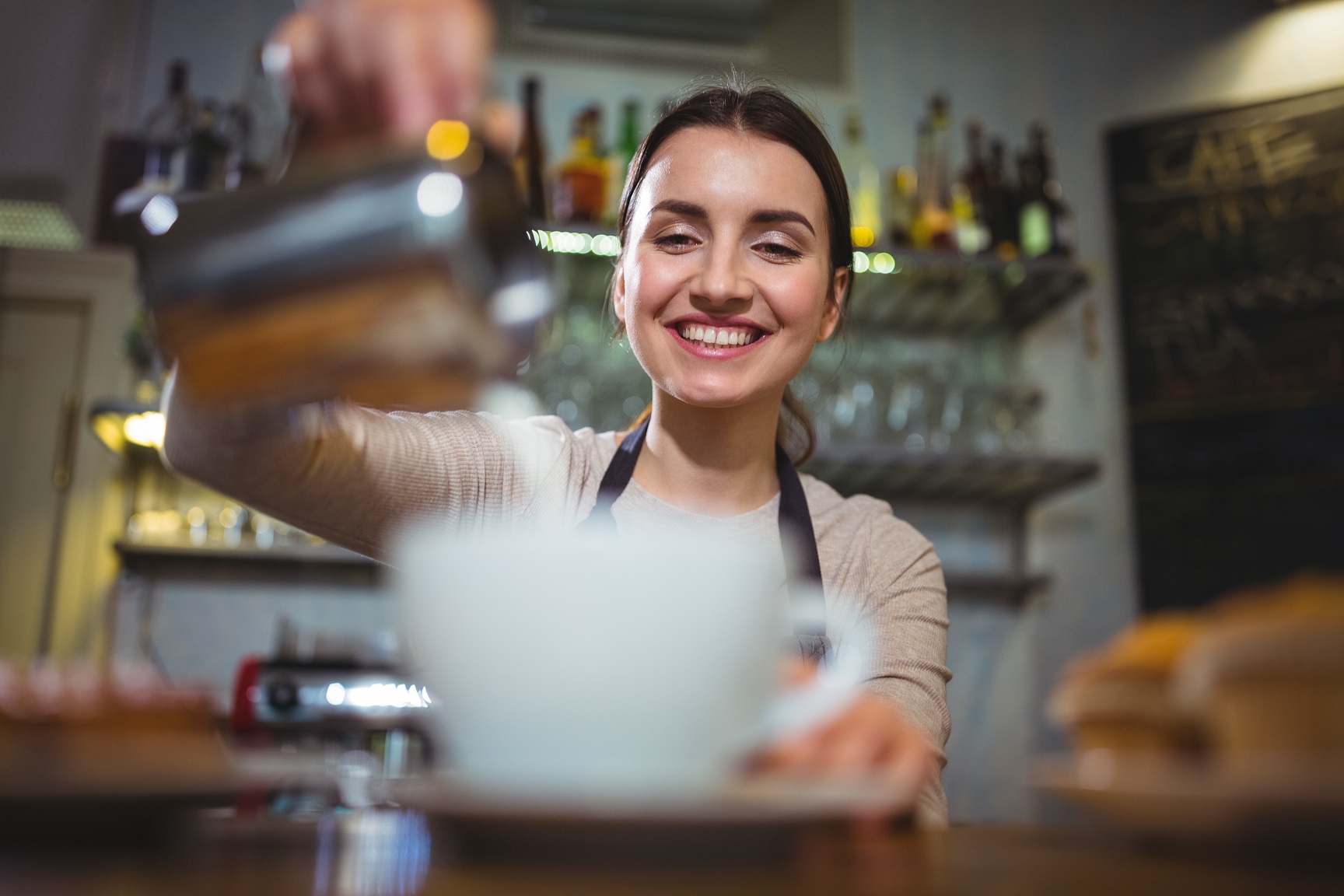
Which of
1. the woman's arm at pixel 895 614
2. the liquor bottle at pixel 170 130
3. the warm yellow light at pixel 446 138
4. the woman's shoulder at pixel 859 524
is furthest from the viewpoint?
the liquor bottle at pixel 170 130

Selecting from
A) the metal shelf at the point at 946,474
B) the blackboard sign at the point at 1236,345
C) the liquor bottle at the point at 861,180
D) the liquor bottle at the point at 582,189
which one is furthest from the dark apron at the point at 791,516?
the blackboard sign at the point at 1236,345

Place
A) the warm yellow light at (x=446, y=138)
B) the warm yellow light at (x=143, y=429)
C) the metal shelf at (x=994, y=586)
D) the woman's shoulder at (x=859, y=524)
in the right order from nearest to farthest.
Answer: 1. the warm yellow light at (x=446, y=138)
2. the woman's shoulder at (x=859, y=524)
3. the warm yellow light at (x=143, y=429)
4. the metal shelf at (x=994, y=586)

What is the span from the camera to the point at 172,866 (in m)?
0.32

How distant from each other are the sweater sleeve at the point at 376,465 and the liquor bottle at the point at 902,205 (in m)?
1.56

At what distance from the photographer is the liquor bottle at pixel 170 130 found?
2.60 m

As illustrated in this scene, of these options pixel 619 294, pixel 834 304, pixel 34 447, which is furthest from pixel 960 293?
pixel 34 447

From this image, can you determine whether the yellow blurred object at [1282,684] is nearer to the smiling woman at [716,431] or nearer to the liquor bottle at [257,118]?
the smiling woman at [716,431]

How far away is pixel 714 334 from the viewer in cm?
→ 131

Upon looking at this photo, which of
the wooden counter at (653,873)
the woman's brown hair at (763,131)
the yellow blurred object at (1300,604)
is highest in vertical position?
the woman's brown hair at (763,131)

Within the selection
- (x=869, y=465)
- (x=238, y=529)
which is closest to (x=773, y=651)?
(x=869, y=465)

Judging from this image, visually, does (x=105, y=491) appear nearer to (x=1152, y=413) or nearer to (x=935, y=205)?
(x=935, y=205)

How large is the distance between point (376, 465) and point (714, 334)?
43 centimetres

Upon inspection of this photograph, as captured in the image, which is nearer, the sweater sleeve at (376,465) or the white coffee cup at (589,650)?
the white coffee cup at (589,650)

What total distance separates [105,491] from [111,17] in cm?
115
